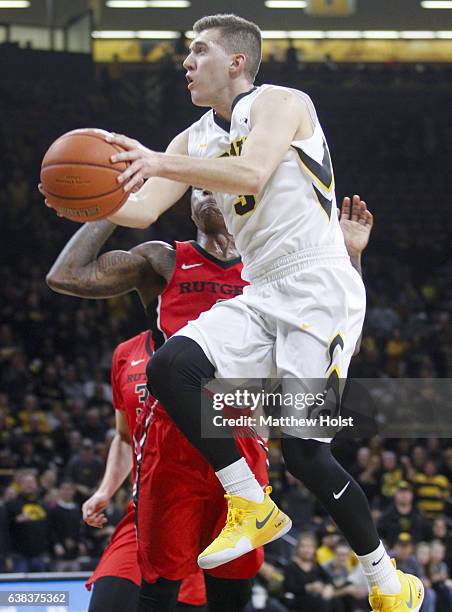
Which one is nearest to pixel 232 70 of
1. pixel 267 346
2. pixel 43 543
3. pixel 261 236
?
pixel 261 236

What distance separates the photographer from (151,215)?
4254mm

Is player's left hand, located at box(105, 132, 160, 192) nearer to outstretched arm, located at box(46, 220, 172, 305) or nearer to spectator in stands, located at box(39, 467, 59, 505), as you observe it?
outstretched arm, located at box(46, 220, 172, 305)

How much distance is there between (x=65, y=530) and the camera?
35.1 ft

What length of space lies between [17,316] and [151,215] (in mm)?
11827

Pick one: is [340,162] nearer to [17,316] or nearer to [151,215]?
[17,316]

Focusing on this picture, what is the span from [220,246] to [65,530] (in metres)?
6.72

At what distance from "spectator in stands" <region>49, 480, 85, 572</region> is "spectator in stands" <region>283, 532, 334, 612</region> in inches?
85.9

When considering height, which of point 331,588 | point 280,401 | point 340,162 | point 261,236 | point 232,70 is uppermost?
point 232,70

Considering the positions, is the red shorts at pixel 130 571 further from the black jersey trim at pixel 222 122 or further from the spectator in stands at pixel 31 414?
the spectator in stands at pixel 31 414

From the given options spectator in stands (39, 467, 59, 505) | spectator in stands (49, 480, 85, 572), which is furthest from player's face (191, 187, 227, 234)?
spectator in stands (39, 467, 59, 505)

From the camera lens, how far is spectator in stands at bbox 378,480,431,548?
36.0ft

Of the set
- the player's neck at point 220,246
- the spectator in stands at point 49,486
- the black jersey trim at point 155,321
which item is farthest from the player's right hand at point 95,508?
the spectator in stands at point 49,486

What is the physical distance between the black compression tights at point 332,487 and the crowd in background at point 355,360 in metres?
2.16

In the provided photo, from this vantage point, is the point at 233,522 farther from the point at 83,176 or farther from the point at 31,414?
the point at 31,414
